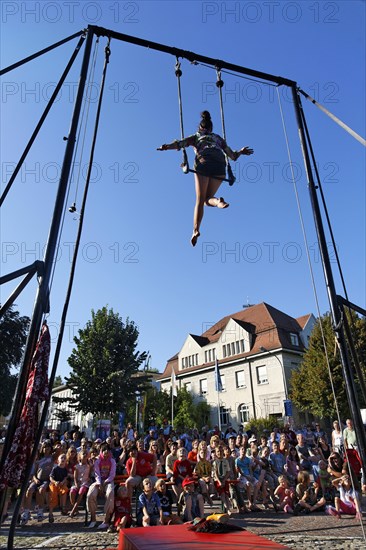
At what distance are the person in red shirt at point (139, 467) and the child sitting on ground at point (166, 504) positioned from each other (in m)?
0.85

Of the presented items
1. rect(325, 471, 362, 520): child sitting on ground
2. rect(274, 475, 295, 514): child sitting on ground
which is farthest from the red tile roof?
rect(325, 471, 362, 520): child sitting on ground

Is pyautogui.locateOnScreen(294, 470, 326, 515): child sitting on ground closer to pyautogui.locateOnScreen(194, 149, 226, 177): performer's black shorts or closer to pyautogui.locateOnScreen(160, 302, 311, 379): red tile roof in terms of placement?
pyautogui.locateOnScreen(194, 149, 226, 177): performer's black shorts

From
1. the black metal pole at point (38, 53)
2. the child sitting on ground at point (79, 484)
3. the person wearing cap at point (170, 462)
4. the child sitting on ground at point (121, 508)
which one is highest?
the black metal pole at point (38, 53)

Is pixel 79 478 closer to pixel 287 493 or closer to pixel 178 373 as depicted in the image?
pixel 287 493

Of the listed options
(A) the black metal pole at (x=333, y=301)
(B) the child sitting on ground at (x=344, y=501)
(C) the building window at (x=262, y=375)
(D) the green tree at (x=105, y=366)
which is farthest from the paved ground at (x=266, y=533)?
(C) the building window at (x=262, y=375)

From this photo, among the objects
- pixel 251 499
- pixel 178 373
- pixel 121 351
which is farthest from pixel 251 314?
pixel 251 499

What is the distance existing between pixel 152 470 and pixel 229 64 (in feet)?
26.2

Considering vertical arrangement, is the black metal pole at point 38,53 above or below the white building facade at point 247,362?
below

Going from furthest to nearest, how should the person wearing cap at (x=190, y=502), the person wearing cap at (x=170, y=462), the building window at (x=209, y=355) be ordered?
the building window at (x=209, y=355) < the person wearing cap at (x=170, y=462) < the person wearing cap at (x=190, y=502)

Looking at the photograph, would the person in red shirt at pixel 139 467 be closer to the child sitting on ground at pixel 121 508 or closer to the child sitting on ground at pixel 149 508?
the child sitting on ground at pixel 121 508

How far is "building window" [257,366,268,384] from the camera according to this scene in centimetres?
3337

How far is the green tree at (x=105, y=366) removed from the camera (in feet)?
86.4

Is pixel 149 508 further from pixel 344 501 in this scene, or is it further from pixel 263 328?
pixel 263 328

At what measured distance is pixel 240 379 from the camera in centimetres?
3556
